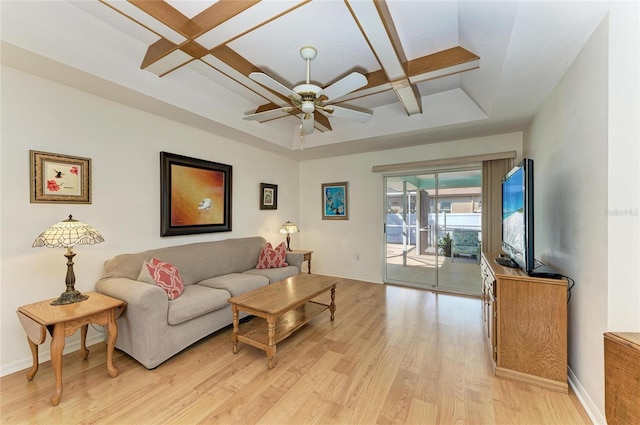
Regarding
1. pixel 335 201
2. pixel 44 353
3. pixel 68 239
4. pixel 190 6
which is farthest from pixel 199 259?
pixel 335 201

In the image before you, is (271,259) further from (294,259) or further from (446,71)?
(446,71)

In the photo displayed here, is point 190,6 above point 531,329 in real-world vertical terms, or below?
above

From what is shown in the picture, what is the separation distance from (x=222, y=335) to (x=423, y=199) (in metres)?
3.67

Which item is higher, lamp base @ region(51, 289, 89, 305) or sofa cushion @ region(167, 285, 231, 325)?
lamp base @ region(51, 289, 89, 305)

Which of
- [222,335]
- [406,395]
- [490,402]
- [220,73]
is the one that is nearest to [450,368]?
[490,402]

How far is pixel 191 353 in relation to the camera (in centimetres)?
236

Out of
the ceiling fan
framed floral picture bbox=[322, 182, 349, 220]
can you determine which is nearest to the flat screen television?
the ceiling fan

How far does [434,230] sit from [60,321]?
14.8 feet

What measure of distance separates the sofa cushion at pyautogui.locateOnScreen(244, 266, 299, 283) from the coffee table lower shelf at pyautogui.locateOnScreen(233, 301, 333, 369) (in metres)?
0.60

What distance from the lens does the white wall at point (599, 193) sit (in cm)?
133

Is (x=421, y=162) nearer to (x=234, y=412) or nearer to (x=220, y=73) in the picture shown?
(x=220, y=73)

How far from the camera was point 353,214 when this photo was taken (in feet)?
16.4

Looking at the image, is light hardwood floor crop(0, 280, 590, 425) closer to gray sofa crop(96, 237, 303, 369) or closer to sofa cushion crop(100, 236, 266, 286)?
gray sofa crop(96, 237, 303, 369)

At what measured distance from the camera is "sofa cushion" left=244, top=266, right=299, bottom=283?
3.41 metres
